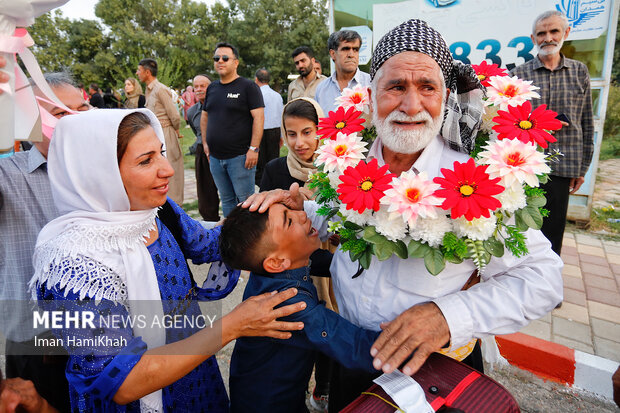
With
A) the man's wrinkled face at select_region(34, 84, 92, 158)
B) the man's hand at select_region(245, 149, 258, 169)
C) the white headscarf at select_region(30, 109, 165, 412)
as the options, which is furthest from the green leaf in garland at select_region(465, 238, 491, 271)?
the man's hand at select_region(245, 149, 258, 169)

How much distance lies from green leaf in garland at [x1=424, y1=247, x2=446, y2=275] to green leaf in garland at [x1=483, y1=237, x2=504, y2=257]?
0.60 feet

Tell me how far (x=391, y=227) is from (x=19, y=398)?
1.71 metres

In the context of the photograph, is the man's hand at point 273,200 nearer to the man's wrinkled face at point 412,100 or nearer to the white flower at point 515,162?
the man's wrinkled face at point 412,100

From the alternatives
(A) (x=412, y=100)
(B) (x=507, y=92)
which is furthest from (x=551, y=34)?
(A) (x=412, y=100)

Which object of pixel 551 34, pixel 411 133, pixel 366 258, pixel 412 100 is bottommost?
pixel 366 258

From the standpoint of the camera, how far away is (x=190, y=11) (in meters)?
40.6

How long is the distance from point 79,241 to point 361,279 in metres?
1.24

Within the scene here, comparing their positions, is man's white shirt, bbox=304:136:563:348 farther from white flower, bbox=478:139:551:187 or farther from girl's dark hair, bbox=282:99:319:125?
girl's dark hair, bbox=282:99:319:125

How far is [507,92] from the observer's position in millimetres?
1798

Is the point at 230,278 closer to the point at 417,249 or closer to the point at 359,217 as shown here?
the point at 359,217

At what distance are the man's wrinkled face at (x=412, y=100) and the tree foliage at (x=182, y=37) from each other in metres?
32.0

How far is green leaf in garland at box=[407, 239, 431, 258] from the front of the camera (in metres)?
1.41

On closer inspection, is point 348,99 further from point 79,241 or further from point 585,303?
point 585,303

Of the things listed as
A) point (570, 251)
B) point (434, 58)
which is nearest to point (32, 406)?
point (434, 58)
